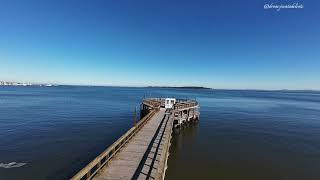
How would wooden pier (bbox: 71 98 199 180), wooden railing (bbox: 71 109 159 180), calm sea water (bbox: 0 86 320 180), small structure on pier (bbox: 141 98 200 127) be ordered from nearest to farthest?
wooden pier (bbox: 71 98 199 180), wooden railing (bbox: 71 109 159 180), calm sea water (bbox: 0 86 320 180), small structure on pier (bbox: 141 98 200 127)

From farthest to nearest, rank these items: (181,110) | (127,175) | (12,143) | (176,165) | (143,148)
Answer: (181,110)
(12,143)
(176,165)
(143,148)
(127,175)

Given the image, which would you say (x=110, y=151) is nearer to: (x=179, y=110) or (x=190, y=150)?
(x=190, y=150)

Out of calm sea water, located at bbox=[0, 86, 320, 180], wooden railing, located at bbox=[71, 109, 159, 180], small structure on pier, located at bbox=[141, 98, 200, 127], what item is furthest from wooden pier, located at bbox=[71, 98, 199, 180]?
small structure on pier, located at bbox=[141, 98, 200, 127]

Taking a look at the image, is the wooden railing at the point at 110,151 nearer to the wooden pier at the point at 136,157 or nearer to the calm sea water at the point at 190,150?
the wooden pier at the point at 136,157

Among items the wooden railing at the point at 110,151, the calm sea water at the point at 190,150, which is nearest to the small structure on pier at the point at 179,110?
the calm sea water at the point at 190,150

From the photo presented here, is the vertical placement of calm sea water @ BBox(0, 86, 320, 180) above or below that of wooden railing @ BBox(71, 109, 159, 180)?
below

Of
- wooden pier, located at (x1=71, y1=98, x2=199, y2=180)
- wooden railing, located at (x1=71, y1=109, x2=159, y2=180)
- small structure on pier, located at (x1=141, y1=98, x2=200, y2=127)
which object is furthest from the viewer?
small structure on pier, located at (x1=141, y1=98, x2=200, y2=127)

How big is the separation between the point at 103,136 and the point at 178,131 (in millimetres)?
11948

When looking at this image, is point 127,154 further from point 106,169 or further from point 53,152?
point 53,152

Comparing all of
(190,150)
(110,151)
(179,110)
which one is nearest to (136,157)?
(110,151)

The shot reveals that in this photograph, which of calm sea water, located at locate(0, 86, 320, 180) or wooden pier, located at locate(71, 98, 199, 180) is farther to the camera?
calm sea water, located at locate(0, 86, 320, 180)

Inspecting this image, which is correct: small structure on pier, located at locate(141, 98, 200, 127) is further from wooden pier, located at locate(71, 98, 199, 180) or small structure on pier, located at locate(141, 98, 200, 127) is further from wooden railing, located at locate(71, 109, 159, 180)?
wooden railing, located at locate(71, 109, 159, 180)

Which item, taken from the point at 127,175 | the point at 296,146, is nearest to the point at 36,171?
the point at 127,175

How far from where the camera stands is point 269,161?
20250 mm
